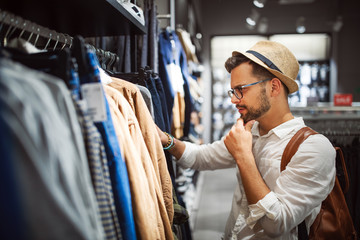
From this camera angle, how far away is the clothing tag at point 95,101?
2.23 feet

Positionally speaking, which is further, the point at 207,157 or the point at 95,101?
the point at 207,157

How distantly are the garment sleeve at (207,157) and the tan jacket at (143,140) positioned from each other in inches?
22.9

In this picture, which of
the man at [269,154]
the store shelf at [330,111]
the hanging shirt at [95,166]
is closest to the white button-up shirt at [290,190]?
the man at [269,154]

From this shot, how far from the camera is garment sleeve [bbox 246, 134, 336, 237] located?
1.12 m

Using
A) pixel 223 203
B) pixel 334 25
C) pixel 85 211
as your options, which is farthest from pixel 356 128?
pixel 334 25

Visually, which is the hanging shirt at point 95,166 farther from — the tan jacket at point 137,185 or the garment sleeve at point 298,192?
the garment sleeve at point 298,192

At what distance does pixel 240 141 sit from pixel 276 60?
42cm

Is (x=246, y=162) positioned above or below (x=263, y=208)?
above

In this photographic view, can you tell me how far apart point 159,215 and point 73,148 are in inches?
21.5

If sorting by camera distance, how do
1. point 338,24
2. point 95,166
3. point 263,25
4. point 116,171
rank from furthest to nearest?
point 263,25
point 338,24
point 116,171
point 95,166

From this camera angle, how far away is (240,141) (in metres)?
1.33

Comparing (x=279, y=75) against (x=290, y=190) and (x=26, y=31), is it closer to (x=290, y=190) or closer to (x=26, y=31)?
(x=290, y=190)

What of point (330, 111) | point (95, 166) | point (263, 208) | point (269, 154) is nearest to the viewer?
point (95, 166)

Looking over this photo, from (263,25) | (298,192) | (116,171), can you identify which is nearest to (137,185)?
A: (116,171)
